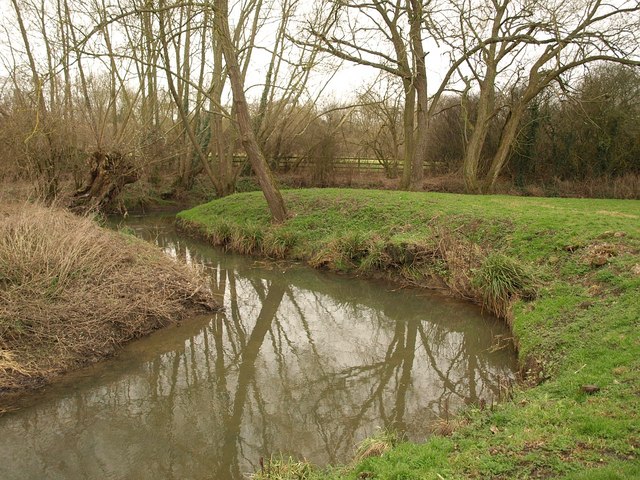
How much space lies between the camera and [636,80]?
1798cm

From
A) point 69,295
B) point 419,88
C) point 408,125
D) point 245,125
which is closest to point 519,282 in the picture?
point 69,295

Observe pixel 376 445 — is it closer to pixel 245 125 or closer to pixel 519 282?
pixel 519 282

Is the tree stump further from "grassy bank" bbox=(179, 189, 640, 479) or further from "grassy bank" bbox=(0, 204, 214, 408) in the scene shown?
"grassy bank" bbox=(0, 204, 214, 408)

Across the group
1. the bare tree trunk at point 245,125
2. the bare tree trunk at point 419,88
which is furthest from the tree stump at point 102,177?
the bare tree trunk at point 419,88

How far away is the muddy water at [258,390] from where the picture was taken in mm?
4898

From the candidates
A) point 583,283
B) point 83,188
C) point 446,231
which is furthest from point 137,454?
point 83,188

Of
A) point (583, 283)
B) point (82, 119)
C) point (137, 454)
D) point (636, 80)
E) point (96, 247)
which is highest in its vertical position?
point (636, 80)

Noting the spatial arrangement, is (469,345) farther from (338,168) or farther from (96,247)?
(338,168)

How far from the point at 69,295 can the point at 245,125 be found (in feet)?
26.8

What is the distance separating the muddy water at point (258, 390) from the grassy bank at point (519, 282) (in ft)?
2.42

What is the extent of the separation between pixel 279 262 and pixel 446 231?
4.46 m

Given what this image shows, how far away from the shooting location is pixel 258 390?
625 centimetres

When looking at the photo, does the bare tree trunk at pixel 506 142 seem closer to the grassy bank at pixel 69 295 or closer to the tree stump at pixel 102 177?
the tree stump at pixel 102 177

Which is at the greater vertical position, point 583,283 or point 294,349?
point 583,283
